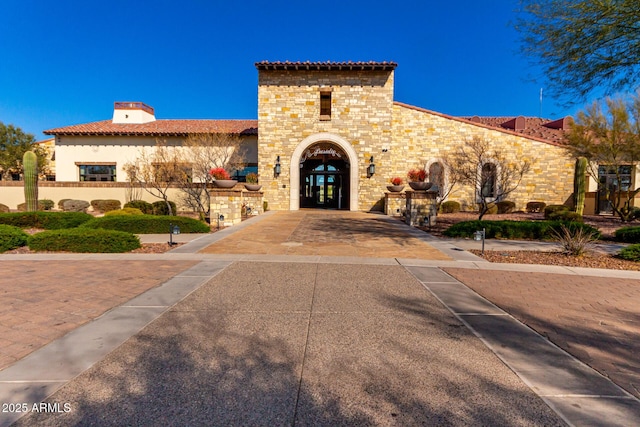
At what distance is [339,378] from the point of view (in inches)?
109

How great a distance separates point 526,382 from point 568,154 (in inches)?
958

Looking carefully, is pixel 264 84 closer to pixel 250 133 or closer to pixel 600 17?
pixel 250 133

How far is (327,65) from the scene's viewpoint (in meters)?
21.2

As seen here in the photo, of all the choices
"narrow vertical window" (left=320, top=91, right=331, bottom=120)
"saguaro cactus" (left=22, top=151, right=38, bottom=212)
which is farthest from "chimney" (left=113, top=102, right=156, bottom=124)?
"narrow vertical window" (left=320, top=91, right=331, bottom=120)

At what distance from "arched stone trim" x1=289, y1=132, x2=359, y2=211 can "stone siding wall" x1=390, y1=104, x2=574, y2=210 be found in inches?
97.2

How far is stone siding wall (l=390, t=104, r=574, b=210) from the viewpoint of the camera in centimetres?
2238

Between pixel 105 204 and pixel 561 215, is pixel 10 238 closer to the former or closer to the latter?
pixel 105 204

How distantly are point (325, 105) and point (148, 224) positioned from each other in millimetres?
15000

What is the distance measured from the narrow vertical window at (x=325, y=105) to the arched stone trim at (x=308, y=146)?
118cm

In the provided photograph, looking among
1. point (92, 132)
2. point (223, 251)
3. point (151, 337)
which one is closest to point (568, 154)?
point (223, 251)

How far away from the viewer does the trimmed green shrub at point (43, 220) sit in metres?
12.4

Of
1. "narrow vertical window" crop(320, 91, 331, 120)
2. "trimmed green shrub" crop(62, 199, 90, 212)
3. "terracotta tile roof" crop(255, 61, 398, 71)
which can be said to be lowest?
"trimmed green shrub" crop(62, 199, 90, 212)

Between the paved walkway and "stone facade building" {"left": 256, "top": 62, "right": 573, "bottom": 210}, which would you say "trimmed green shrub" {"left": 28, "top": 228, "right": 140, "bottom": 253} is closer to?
the paved walkway

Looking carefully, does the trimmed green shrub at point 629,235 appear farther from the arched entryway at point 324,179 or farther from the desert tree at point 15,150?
the desert tree at point 15,150
